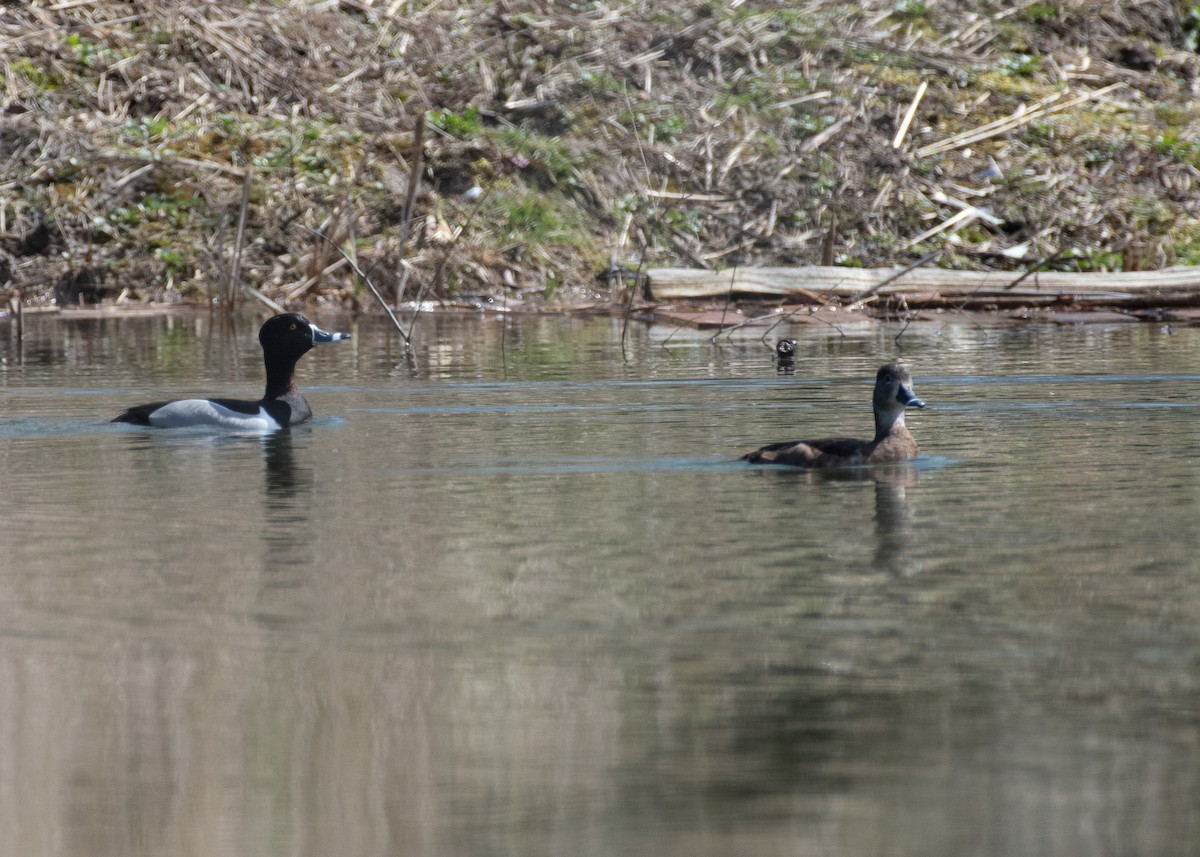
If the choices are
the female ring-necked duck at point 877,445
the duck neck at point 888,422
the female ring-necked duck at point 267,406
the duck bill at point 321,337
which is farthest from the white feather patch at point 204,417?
the duck neck at point 888,422

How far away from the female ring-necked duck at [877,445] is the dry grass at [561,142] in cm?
1205

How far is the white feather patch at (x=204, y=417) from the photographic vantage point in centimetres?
1210

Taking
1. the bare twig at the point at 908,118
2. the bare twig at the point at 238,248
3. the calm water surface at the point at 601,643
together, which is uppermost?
the bare twig at the point at 908,118

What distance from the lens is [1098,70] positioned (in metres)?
28.4

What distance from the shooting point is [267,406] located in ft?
41.6

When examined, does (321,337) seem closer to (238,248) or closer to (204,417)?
(204,417)

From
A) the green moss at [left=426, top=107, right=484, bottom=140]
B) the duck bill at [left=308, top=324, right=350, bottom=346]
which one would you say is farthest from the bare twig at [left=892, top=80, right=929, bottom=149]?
the duck bill at [left=308, top=324, right=350, bottom=346]

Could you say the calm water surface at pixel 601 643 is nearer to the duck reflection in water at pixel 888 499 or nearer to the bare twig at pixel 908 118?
the duck reflection in water at pixel 888 499

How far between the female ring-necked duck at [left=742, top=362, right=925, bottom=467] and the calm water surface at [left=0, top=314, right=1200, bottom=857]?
0.24 metres

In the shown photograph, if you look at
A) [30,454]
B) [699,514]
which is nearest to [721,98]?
[30,454]

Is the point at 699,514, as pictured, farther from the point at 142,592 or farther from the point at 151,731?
the point at 151,731

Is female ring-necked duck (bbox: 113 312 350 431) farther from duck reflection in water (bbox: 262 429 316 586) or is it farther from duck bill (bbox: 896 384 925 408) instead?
duck bill (bbox: 896 384 925 408)

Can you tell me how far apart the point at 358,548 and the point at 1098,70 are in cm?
2293

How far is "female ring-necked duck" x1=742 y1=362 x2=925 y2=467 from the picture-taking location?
32.7 ft
